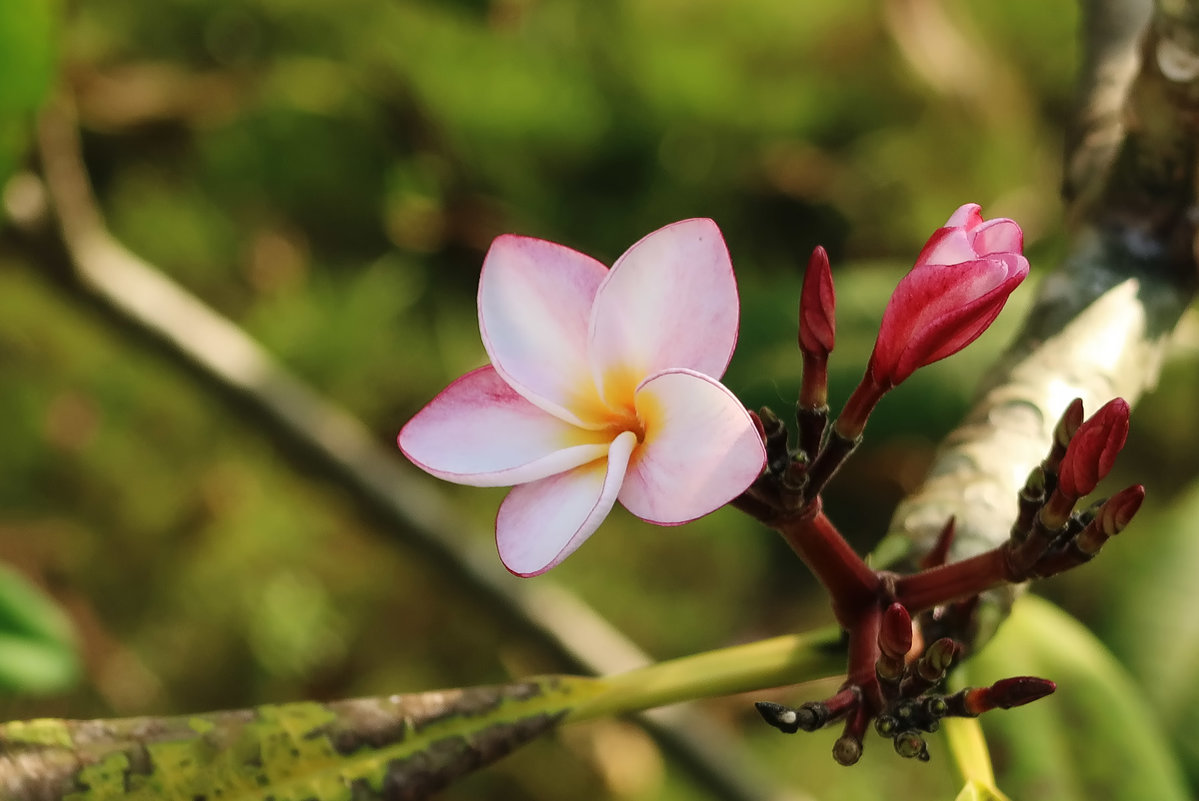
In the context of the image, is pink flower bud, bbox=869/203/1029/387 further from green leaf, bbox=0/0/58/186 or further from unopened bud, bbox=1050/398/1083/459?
green leaf, bbox=0/0/58/186

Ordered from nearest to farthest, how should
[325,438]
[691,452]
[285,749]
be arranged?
[691,452], [285,749], [325,438]

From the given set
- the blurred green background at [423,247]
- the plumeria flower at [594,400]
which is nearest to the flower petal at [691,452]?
the plumeria flower at [594,400]

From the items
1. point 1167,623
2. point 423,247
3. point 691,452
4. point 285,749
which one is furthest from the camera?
point 423,247

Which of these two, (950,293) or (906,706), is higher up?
(950,293)

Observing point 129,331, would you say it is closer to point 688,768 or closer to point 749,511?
point 688,768

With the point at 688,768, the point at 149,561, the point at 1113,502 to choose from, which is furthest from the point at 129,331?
the point at 1113,502

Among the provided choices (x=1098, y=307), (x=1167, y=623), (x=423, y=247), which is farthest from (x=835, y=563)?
(x=423, y=247)

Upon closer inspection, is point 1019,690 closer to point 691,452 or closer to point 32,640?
point 691,452
